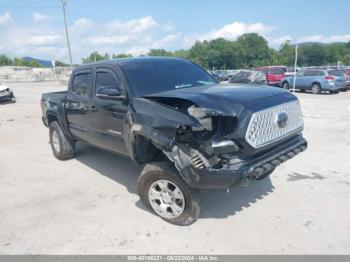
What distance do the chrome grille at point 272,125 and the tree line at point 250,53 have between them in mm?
82374

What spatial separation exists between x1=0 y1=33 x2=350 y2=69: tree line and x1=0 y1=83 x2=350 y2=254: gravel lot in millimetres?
81632

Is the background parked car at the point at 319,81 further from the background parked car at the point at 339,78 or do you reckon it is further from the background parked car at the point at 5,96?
the background parked car at the point at 5,96

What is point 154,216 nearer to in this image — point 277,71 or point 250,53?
point 277,71

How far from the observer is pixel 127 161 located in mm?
6336

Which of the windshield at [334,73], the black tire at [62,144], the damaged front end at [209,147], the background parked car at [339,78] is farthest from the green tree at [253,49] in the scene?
the damaged front end at [209,147]

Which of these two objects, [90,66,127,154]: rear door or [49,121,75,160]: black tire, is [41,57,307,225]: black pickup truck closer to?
[90,66,127,154]: rear door

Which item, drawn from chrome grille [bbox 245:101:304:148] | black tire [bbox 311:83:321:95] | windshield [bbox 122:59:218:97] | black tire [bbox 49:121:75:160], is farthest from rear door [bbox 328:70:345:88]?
black tire [bbox 49:121:75:160]

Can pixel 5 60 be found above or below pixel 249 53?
above

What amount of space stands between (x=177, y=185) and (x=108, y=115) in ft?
5.54

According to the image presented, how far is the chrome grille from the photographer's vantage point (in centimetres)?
335

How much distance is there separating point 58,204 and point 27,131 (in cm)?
616

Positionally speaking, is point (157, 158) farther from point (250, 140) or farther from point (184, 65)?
point (184, 65)

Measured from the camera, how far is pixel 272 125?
363cm

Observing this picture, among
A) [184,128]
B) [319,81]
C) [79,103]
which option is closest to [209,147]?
[184,128]
